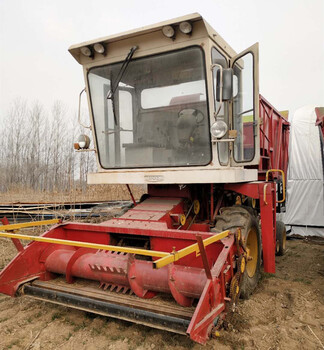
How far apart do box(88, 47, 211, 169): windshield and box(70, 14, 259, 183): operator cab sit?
0.01 metres

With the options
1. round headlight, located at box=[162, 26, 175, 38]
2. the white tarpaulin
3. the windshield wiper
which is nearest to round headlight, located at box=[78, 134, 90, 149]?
the windshield wiper

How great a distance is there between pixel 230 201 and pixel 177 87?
6.37 feet

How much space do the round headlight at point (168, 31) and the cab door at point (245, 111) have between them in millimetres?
993

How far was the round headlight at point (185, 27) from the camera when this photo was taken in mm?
3474

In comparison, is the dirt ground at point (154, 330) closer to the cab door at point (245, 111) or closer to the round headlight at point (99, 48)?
the cab door at point (245, 111)

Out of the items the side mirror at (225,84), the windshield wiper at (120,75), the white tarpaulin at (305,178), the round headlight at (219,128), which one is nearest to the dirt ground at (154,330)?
the round headlight at (219,128)

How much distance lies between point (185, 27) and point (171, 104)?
2.85ft

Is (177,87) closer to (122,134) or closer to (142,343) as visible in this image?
(122,134)

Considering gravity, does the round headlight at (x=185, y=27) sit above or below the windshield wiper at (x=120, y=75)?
above

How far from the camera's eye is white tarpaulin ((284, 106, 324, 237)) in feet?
29.3

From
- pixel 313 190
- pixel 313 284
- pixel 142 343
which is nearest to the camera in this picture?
pixel 142 343

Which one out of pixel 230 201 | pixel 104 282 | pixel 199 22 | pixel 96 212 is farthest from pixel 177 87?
pixel 96 212

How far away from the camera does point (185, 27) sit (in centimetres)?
350

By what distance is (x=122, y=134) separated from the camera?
427 cm
